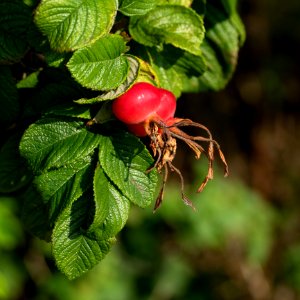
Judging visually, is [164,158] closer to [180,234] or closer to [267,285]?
[180,234]

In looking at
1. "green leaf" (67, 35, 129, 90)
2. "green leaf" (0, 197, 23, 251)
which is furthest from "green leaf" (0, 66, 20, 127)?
"green leaf" (0, 197, 23, 251)

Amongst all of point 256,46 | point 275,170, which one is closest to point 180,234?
point 275,170

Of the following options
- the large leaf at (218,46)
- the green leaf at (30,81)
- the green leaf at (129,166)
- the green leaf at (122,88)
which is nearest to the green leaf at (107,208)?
the green leaf at (129,166)

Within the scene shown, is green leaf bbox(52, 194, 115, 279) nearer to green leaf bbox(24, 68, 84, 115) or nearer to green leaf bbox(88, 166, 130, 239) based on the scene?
green leaf bbox(88, 166, 130, 239)

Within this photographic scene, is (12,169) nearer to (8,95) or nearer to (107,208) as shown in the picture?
(8,95)

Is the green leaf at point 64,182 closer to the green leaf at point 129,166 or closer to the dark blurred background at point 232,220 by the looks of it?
the green leaf at point 129,166

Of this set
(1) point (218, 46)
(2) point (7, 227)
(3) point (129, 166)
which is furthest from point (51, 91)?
(2) point (7, 227)
